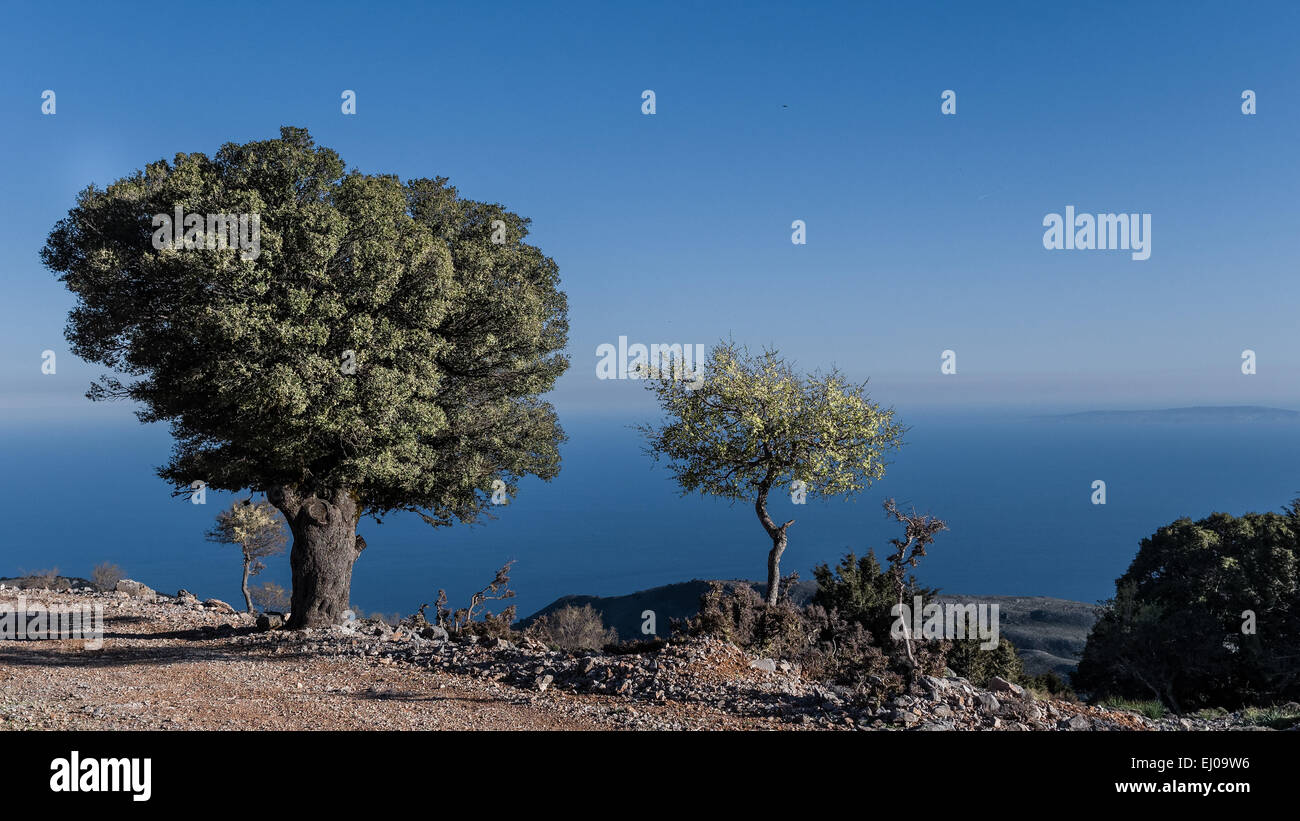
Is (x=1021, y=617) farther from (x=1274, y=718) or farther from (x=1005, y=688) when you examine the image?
(x=1005, y=688)

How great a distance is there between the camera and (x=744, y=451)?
→ 835 inches

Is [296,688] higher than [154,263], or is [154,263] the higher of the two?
[154,263]

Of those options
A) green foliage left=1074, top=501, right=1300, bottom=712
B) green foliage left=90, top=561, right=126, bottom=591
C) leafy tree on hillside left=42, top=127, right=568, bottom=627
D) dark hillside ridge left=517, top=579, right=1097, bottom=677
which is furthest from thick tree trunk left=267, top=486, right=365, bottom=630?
dark hillside ridge left=517, top=579, right=1097, bottom=677

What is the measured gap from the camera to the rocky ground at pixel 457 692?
10.7m

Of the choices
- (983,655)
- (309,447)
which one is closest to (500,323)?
(309,447)

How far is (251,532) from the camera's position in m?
41.9

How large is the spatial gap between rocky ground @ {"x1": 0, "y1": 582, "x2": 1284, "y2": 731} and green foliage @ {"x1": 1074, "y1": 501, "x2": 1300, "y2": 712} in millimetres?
23069

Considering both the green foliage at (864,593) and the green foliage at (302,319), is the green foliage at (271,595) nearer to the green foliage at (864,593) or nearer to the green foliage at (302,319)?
the green foliage at (302,319)

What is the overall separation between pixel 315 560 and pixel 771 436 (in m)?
13.1

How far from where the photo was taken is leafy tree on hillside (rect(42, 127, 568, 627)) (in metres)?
16.0

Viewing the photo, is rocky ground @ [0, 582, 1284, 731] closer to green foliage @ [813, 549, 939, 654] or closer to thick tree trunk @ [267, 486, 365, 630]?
thick tree trunk @ [267, 486, 365, 630]

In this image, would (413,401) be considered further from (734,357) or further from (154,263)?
(734,357)

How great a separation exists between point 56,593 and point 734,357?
2562 centimetres

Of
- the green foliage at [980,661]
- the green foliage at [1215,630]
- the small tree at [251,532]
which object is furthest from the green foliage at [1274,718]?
the small tree at [251,532]
